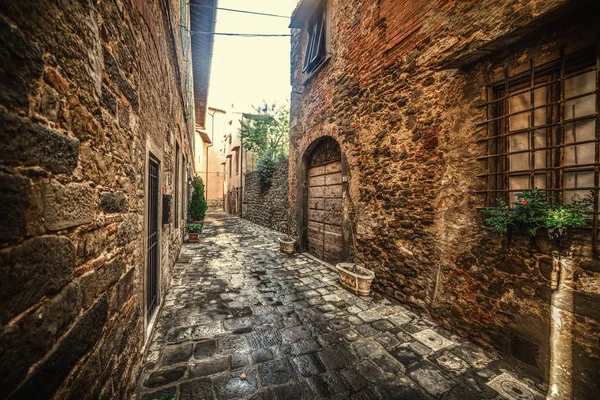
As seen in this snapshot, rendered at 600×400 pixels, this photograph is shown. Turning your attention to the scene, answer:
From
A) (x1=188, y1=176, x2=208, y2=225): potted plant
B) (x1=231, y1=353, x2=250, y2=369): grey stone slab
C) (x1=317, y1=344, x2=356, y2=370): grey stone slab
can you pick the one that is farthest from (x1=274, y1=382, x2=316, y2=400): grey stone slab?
(x1=188, y1=176, x2=208, y2=225): potted plant

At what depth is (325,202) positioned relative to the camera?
556cm

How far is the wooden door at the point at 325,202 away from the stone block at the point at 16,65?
15.0 feet

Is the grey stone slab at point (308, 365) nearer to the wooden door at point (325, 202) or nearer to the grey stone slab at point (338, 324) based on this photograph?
the grey stone slab at point (338, 324)

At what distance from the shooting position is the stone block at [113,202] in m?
1.41

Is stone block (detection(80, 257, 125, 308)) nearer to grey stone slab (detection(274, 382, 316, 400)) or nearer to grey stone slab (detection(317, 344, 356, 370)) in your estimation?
grey stone slab (detection(274, 382, 316, 400))

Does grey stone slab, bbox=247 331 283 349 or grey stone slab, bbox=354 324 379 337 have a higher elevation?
grey stone slab, bbox=247 331 283 349

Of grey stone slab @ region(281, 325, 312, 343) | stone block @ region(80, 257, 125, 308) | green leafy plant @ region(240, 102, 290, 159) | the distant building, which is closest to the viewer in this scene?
stone block @ region(80, 257, 125, 308)

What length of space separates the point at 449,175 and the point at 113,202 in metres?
3.28

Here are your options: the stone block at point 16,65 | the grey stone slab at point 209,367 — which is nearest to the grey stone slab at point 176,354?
the grey stone slab at point 209,367

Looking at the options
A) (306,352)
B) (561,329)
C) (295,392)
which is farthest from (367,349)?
(561,329)

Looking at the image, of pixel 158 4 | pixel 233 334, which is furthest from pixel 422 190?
pixel 158 4

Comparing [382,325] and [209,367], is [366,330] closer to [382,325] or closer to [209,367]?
[382,325]

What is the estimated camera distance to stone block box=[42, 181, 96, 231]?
915 mm

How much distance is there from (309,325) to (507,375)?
6.08 feet
